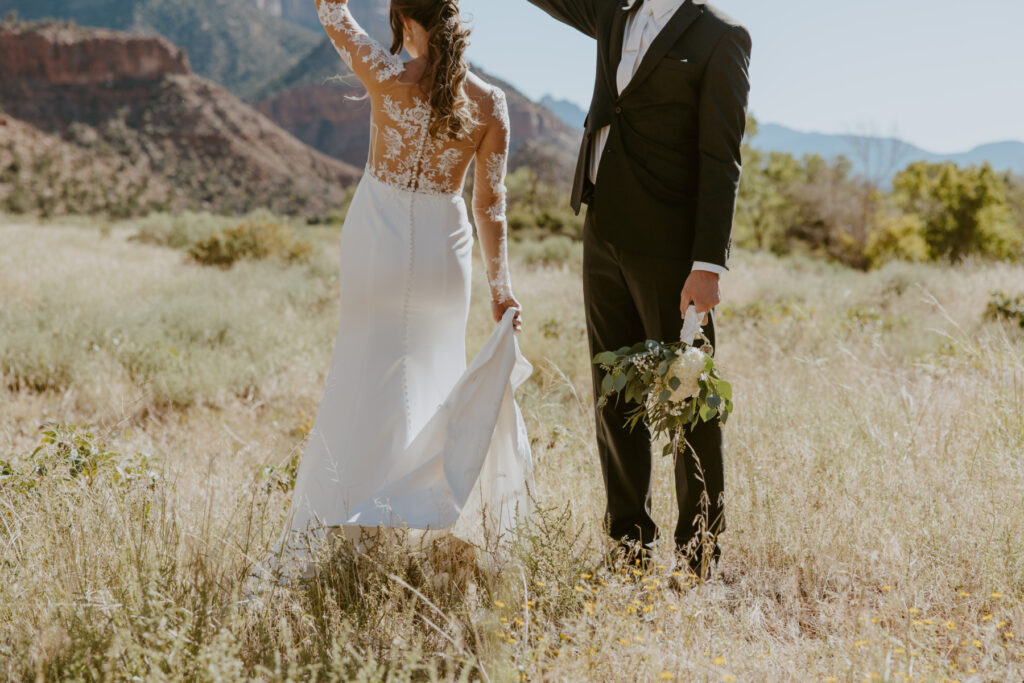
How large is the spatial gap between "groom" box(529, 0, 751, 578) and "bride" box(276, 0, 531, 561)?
0.38m

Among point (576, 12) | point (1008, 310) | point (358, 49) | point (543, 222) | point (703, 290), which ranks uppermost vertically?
point (543, 222)

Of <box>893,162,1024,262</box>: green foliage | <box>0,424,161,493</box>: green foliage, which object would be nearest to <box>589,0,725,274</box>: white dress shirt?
<box>0,424,161,493</box>: green foliage

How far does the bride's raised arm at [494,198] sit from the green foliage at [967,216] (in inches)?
991

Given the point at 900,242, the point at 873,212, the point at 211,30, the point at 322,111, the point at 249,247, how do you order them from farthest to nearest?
the point at 322,111 → the point at 211,30 → the point at 873,212 → the point at 900,242 → the point at 249,247

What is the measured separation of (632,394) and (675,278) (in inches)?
22.1

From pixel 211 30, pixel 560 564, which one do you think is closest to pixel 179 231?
pixel 560 564

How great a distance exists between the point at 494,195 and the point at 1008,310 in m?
6.66

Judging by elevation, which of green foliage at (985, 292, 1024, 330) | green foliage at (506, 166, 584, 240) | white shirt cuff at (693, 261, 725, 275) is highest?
green foliage at (506, 166, 584, 240)

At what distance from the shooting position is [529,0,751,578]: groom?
2.35 meters

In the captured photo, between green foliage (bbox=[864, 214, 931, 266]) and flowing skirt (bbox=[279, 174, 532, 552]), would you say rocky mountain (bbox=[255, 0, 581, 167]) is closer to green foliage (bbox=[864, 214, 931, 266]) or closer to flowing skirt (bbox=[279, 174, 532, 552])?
green foliage (bbox=[864, 214, 931, 266])

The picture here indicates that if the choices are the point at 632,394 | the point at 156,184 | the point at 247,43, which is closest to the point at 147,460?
the point at 632,394

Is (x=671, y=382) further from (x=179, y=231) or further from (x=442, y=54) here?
(x=179, y=231)

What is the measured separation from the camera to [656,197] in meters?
2.49

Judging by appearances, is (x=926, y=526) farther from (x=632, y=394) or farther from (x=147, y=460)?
(x=147, y=460)
